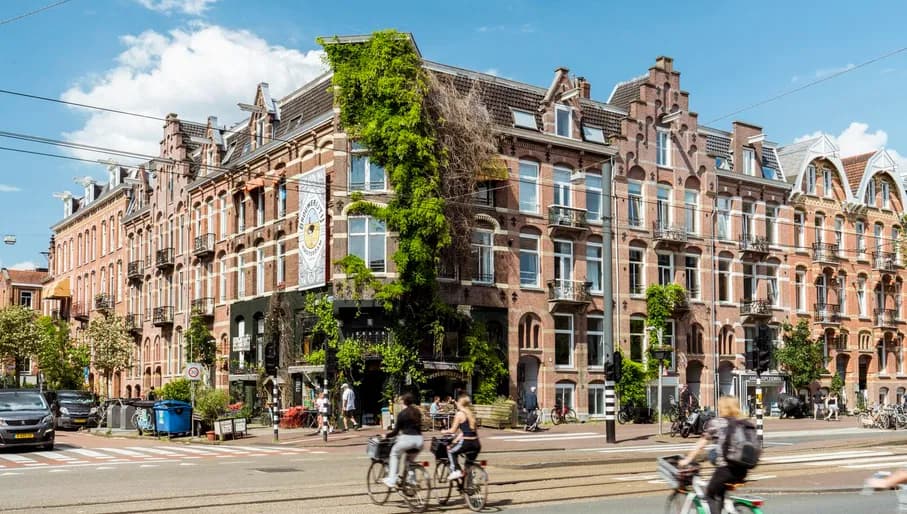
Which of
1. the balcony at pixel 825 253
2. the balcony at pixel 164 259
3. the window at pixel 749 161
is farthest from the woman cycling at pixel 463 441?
the balcony at pixel 825 253

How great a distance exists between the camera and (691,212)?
45969mm

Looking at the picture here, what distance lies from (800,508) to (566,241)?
28362 millimetres

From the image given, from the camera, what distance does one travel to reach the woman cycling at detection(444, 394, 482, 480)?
13.7 meters

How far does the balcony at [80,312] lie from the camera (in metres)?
66.4

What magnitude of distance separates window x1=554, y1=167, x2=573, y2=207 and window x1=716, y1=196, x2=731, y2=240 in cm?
973

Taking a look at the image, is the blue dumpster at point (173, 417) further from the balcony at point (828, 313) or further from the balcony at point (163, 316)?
the balcony at point (828, 313)

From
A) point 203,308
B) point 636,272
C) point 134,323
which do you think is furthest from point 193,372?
point 134,323

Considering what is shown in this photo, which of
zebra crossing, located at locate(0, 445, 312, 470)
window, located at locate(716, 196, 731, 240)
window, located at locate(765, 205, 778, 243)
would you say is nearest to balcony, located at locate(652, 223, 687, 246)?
window, located at locate(716, 196, 731, 240)

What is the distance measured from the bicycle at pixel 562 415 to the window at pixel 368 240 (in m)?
9.64

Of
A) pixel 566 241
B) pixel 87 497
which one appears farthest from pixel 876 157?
pixel 87 497

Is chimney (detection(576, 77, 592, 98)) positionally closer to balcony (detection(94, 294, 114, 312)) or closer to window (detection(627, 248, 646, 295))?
window (detection(627, 248, 646, 295))

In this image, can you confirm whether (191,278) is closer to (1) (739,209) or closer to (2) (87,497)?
(1) (739,209)

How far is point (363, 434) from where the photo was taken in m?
31.9

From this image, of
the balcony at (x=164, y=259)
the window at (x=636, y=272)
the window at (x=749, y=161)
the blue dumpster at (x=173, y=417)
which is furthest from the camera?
the balcony at (x=164, y=259)
